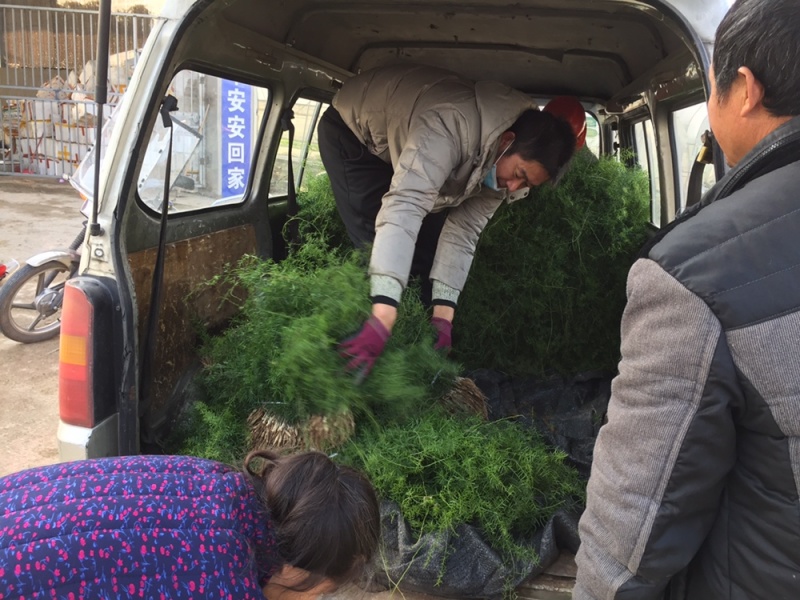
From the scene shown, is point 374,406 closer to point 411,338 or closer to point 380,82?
point 411,338

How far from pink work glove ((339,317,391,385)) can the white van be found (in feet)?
2.31

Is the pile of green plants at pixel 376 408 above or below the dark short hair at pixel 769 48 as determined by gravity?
below

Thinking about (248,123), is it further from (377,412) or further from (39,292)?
(39,292)

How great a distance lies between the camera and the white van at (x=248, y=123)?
207cm

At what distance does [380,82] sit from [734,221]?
7.73ft

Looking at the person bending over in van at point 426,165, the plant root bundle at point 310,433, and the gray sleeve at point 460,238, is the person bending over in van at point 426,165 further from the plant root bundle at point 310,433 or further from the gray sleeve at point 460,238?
the plant root bundle at point 310,433

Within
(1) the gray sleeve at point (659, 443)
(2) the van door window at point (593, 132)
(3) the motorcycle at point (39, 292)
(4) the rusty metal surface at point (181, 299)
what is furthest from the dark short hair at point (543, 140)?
(3) the motorcycle at point (39, 292)

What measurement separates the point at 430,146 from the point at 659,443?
5.67 ft

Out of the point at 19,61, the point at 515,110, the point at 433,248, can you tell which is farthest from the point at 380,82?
the point at 19,61

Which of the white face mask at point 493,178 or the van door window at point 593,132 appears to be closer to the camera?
the white face mask at point 493,178

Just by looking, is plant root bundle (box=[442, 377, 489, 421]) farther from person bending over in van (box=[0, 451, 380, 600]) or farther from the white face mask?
person bending over in van (box=[0, 451, 380, 600])

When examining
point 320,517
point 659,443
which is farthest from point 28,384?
point 659,443

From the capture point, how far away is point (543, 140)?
274cm

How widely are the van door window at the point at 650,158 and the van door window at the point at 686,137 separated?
9.3 inches
